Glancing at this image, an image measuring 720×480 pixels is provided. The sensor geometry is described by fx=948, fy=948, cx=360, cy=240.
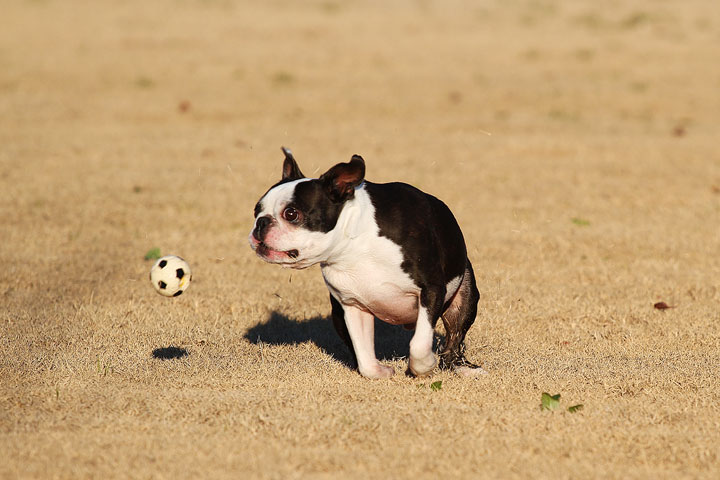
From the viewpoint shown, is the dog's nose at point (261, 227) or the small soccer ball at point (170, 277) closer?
the dog's nose at point (261, 227)

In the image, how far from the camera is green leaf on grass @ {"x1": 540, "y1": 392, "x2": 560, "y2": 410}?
5957 mm

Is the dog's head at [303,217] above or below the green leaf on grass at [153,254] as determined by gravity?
above

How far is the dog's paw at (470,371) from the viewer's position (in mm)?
6660

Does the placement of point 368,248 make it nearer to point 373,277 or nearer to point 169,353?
point 373,277

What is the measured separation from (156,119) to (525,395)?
14.6 m

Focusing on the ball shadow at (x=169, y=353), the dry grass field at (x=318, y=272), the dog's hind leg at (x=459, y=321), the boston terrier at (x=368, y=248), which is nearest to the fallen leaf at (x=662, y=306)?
the dry grass field at (x=318, y=272)

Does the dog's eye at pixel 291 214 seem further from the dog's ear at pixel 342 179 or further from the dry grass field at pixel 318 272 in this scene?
the dry grass field at pixel 318 272

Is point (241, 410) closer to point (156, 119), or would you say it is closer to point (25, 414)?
point (25, 414)

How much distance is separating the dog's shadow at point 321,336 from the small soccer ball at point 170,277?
109 cm

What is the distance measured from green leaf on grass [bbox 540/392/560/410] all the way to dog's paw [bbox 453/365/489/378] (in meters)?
0.73

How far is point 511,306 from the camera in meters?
8.71

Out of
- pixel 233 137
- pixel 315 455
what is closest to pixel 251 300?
pixel 315 455

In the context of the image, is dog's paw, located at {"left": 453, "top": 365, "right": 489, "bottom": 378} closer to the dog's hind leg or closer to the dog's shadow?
the dog's hind leg

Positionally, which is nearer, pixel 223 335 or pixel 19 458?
pixel 19 458
